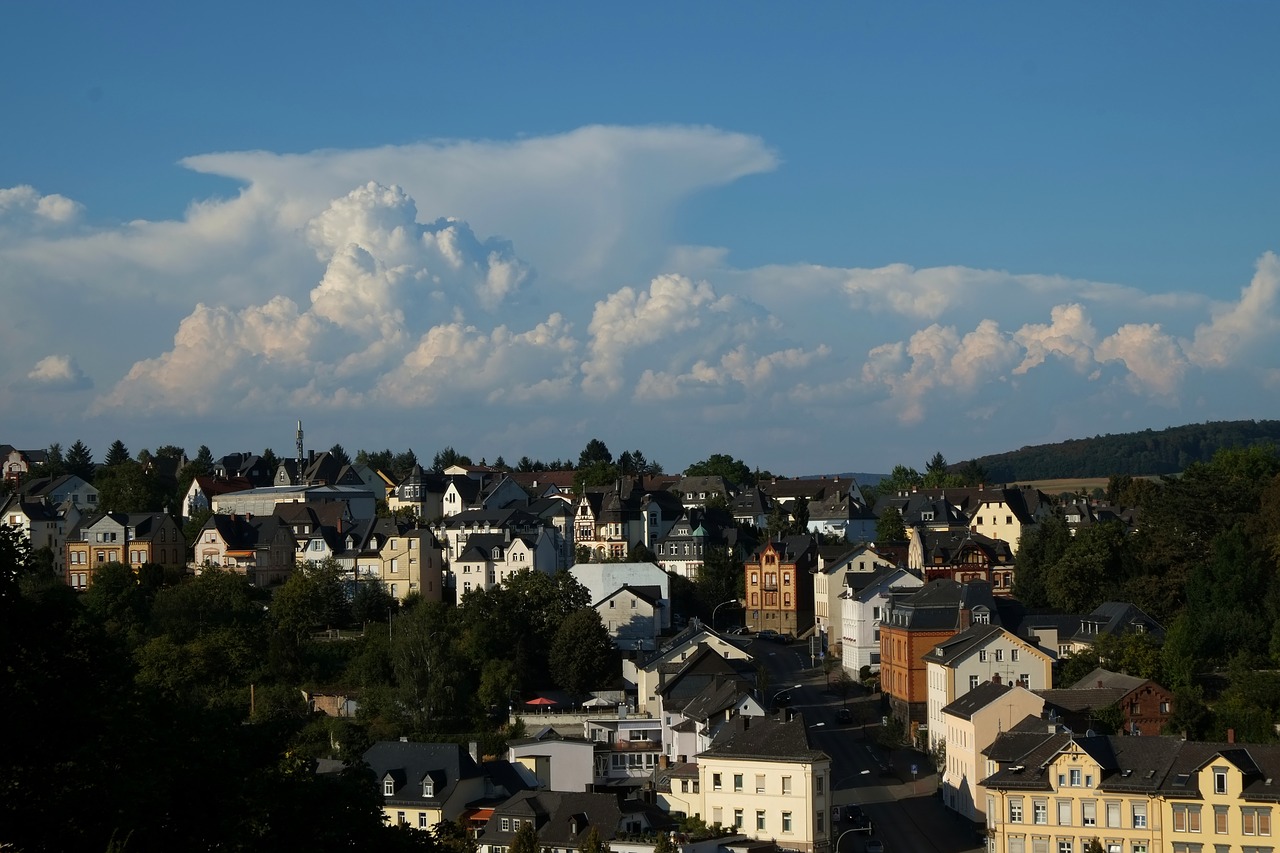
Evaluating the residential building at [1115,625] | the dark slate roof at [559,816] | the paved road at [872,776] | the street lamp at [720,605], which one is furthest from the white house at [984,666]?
the street lamp at [720,605]

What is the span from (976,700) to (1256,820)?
12.1 m

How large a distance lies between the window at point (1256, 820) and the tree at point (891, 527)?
58924mm

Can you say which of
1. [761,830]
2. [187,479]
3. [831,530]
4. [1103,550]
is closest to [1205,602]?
[1103,550]

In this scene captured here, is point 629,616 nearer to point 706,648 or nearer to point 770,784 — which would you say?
point 706,648

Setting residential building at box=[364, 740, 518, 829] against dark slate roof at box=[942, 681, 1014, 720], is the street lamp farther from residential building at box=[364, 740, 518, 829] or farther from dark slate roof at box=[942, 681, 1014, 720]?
residential building at box=[364, 740, 518, 829]

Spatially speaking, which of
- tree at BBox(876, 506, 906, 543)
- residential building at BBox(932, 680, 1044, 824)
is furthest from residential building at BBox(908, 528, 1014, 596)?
residential building at BBox(932, 680, 1044, 824)

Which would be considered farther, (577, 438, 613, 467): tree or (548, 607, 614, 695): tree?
(577, 438, 613, 467): tree

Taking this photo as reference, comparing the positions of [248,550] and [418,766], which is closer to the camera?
[418,766]

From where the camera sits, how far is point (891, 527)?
11012 centimetres

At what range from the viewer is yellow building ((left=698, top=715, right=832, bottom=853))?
5328 cm

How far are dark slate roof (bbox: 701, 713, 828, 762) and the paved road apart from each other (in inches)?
116

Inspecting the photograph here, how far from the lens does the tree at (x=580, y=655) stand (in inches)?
2977

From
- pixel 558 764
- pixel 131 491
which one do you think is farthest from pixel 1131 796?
pixel 131 491

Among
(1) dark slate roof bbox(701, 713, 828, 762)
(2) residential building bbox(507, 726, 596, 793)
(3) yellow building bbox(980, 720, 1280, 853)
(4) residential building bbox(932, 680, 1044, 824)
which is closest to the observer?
(3) yellow building bbox(980, 720, 1280, 853)
